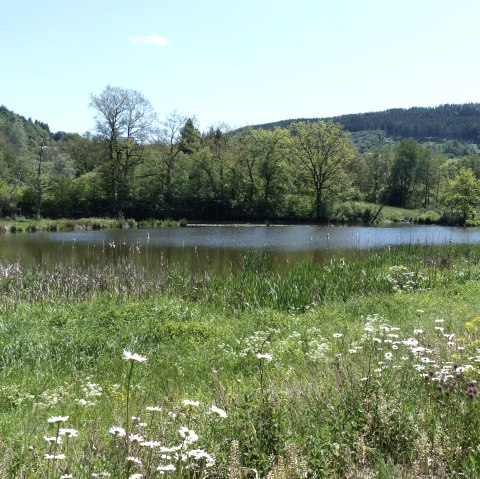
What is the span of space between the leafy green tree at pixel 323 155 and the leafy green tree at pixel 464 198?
45.4 feet

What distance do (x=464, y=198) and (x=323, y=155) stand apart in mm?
18452

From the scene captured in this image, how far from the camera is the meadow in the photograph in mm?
3086

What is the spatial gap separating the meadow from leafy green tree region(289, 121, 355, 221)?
155 ft

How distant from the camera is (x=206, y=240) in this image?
1384 inches

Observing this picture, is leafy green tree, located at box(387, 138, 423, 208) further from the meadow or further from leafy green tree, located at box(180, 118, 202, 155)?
the meadow

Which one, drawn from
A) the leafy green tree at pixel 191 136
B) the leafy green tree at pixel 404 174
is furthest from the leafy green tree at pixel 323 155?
the leafy green tree at pixel 404 174

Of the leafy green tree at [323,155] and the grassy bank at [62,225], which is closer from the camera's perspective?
the grassy bank at [62,225]

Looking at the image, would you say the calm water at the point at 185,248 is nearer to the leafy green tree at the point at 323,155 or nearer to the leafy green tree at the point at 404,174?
the leafy green tree at the point at 323,155

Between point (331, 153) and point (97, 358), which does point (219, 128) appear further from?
point (97, 358)

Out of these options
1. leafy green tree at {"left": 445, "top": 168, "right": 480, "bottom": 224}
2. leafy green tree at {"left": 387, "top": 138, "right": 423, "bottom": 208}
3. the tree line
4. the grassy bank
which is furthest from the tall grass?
leafy green tree at {"left": 387, "top": 138, "right": 423, "bottom": 208}

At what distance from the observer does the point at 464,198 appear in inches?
2399

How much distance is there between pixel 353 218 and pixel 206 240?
103 ft

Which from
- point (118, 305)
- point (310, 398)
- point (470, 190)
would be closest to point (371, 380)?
point (310, 398)

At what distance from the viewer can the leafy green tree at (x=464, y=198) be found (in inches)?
2386
